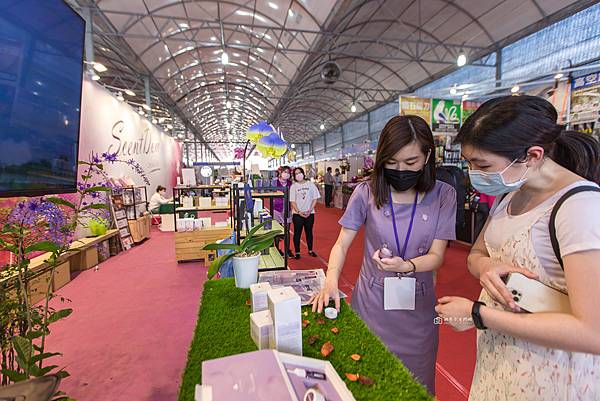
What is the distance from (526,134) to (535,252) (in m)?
0.30

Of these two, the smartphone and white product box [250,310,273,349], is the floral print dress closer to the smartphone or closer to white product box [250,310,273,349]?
the smartphone

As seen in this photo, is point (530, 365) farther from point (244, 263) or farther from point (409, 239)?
point (244, 263)

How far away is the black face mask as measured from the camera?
122cm

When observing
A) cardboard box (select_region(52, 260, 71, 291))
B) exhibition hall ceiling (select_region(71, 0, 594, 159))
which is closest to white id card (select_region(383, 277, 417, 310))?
cardboard box (select_region(52, 260, 71, 291))

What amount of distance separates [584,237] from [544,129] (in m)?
0.29

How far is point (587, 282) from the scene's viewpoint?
0.61 meters

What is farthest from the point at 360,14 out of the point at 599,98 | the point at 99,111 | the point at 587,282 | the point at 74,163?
the point at 587,282

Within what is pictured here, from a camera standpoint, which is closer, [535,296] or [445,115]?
[535,296]

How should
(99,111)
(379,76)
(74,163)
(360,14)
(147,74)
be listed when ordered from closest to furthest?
(74,163)
(99,111)
(360,14)
(147,74)
(379,76)

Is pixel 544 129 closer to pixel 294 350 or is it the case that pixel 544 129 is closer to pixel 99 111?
pixel 294 350

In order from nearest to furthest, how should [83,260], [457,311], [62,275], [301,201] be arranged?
1. [457,311]
2. [62,275]
3. [83,260]
4. [301,201]

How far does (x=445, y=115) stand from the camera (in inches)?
229

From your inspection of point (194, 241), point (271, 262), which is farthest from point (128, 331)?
point (194, 241)

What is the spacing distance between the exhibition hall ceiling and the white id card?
5458mm
